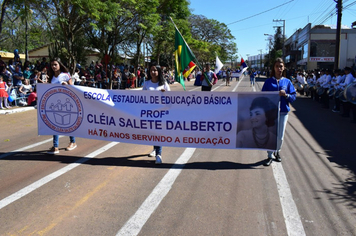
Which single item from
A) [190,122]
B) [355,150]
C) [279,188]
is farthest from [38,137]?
[355,150]

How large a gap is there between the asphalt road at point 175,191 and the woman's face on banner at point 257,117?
85 centimetres

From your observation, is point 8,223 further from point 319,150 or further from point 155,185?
point 319,150

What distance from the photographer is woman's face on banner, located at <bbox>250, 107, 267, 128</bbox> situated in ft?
19.1

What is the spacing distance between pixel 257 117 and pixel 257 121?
75mm

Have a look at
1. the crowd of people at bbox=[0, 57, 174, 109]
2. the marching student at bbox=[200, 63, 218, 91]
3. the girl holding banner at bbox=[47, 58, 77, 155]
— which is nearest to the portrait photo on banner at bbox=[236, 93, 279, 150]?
the girl holding banner at bbox=[47, 58, 77, 155]

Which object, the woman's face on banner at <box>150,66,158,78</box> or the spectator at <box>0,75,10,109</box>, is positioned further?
the spectator at <box>0,75,10,109</box>

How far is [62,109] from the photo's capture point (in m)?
6.56

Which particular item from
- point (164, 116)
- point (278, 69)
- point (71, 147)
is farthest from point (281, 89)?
point (71, 147)

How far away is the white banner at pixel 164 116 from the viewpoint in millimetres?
5848

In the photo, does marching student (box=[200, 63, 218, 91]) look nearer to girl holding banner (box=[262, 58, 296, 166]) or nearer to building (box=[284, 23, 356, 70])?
girl holding banner (box=[262, 58, 296, 166])

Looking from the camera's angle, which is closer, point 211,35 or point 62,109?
point 62,109

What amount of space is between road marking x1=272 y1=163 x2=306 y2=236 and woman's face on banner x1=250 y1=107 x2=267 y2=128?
92 cm

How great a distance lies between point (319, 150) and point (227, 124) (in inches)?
117

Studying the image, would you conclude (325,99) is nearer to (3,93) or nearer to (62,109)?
(62,109)
